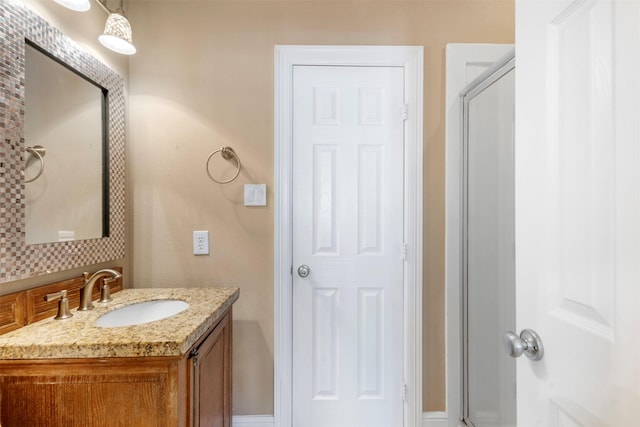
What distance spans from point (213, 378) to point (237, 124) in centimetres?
125

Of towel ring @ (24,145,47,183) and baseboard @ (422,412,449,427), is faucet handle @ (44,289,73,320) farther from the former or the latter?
baseboard @ (422,412,449,427)

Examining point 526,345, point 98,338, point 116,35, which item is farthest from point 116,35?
point 526,345

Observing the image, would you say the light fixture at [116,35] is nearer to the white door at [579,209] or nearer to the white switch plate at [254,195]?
the white switch plate at [254,195]

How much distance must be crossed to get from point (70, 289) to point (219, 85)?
121 cm

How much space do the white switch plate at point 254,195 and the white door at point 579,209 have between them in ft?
3.92

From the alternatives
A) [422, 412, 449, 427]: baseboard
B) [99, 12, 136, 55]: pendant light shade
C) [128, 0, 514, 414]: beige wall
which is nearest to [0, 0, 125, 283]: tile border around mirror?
[99, 12, 136, 55]: pendant light shade

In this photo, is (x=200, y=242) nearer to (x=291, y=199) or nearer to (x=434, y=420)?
(x=291, y=199)

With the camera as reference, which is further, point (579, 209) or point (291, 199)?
point (291, 199)

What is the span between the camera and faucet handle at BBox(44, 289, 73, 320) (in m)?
1.06

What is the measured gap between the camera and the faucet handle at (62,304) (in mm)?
1057

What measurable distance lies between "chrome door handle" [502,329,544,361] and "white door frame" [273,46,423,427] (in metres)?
0.91

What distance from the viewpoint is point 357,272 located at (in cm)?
164

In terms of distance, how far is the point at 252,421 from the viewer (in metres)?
1.59

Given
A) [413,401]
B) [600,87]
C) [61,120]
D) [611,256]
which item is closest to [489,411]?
[413,401]
